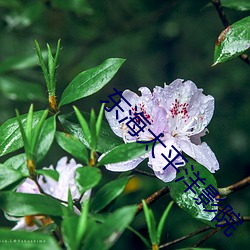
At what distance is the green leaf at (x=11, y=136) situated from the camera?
1.10 meters

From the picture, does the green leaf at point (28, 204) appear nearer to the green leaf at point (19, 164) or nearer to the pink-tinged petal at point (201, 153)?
the green leaf at point (19, 164)

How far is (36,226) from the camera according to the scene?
119cm

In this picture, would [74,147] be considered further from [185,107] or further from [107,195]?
[185,107]

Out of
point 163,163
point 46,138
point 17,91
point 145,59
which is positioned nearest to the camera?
point 46,138

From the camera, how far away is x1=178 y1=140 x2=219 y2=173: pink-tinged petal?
3.70 ft

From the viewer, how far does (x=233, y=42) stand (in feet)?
3.67

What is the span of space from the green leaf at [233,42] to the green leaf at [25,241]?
0.49 metres

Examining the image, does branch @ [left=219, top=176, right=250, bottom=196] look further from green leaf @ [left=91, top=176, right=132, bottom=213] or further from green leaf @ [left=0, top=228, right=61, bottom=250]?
green leaf @ [left=0, top=228, right=61, bottom=250]

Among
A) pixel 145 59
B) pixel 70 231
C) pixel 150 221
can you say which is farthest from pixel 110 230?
pixel 145 59

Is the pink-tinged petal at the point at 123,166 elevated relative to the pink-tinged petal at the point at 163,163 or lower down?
elevated

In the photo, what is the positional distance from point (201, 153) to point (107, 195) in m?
0.24

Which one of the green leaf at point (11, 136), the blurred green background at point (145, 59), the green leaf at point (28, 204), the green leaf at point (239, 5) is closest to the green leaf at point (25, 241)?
the green leaf at point (28, 204)

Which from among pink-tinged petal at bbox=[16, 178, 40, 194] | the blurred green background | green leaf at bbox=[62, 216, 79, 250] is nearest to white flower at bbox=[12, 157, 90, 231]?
pink-tinged petal at bbox=[16, 178, 40, 194]

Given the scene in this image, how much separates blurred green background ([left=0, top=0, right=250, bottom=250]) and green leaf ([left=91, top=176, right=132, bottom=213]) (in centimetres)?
115
